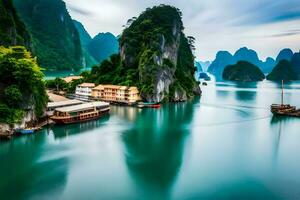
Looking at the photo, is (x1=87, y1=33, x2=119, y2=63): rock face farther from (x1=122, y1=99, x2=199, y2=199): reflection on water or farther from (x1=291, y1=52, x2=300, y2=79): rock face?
(x1=122, y1=99, x2=199, y2=199): reflection on water

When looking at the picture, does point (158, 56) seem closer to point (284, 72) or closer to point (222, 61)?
point (284, 72)

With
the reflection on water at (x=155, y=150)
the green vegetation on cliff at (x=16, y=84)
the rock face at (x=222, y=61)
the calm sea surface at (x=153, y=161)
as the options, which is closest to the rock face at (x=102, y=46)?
the rock face at (x=222, y=61)

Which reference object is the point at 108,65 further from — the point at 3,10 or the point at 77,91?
the point at 3,10

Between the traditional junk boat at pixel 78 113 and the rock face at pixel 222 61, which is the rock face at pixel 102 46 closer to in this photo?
the rock face at pixel 222 61

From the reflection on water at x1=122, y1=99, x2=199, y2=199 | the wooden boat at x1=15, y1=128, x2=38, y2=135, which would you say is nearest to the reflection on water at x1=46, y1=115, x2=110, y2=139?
the wooden boat at x1=15, y1=128, x2=38, y2=135

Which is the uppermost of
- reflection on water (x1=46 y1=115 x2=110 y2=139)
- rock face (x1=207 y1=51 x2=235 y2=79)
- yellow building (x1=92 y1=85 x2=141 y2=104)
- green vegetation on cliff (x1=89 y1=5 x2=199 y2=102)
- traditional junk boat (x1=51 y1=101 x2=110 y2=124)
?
rock face (x1=207 y1=51 x2=235 y2=79)

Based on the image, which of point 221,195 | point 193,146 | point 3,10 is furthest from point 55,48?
point 221,195
